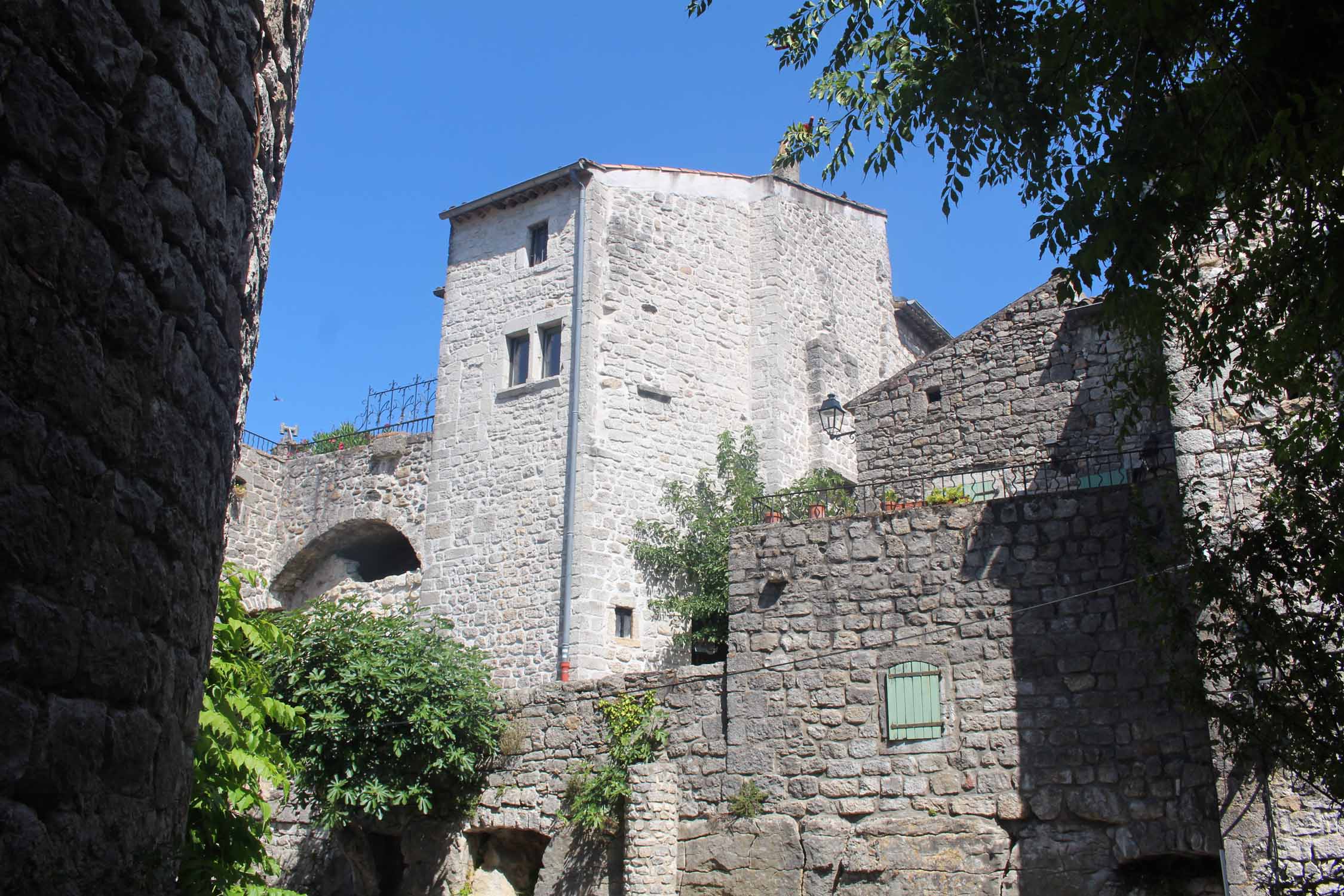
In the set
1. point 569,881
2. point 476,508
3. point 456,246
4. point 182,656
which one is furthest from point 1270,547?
point 456,246

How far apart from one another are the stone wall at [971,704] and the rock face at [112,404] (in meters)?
9.60

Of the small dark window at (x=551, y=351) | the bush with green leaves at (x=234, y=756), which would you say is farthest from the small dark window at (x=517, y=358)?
the bush with green leaves at (x=234, y=756)

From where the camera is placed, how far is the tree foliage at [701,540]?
17.4 metres

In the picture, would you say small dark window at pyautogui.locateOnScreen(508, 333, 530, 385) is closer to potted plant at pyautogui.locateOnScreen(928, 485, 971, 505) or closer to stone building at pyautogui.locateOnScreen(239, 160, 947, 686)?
stone building at pyautogui.locateOnScreen(239, 160, 947, 686)

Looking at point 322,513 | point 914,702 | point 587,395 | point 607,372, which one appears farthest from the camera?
point 322,513

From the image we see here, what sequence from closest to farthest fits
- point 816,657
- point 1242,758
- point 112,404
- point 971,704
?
point 112,404
point 1242,758
point 971,704
point 816,657

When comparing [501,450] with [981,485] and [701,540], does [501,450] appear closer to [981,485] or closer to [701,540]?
[701,540]

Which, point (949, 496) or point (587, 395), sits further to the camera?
point (587, 395)

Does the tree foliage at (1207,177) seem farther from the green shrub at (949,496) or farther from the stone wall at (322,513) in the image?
the stone wall at (322,513)

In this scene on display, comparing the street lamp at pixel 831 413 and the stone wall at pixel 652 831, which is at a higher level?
the street lamp at pixel 831 413

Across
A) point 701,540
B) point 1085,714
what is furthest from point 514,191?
point 1085,714

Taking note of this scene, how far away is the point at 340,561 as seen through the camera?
21953mm

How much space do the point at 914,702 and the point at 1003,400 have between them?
17.2 feet

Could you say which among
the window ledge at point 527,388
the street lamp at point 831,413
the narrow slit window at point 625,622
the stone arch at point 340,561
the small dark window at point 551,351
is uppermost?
the small dark window at point 551,351
